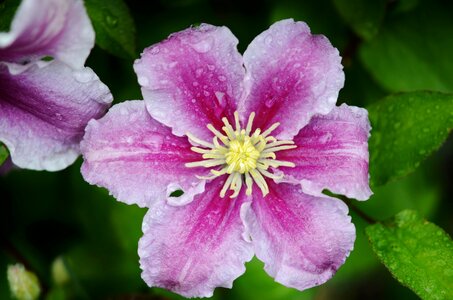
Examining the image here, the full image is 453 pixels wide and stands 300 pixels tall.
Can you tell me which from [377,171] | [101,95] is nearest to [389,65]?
[377,171]

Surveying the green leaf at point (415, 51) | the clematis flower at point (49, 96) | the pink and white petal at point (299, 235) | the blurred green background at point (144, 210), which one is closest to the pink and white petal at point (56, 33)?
the clematis flower at point (49, 96)

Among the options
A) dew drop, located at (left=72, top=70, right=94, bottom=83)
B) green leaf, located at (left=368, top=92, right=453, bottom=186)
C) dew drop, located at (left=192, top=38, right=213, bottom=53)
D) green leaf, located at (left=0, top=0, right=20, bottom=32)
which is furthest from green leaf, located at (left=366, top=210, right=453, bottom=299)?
green leaf, located at (left=0, top=0, right=20, bottom=32)

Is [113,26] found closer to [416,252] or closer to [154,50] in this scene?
[154,50]

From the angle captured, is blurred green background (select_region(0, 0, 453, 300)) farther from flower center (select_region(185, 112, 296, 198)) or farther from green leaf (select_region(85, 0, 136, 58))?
flower center (select_region(185, 112, 296, 198))

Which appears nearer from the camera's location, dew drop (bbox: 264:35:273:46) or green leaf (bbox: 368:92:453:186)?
dew drop (bbox: 264:35:273:46)

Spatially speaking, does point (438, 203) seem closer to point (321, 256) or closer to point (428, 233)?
point (428, 233)

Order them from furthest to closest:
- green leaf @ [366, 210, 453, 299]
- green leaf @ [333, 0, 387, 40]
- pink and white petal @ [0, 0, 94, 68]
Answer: green leaf @ [333, 0, 387, 40] < green leaf @ [366, 210, 453, 299] < pink and white petal @ [0, 0, 94, 68]
